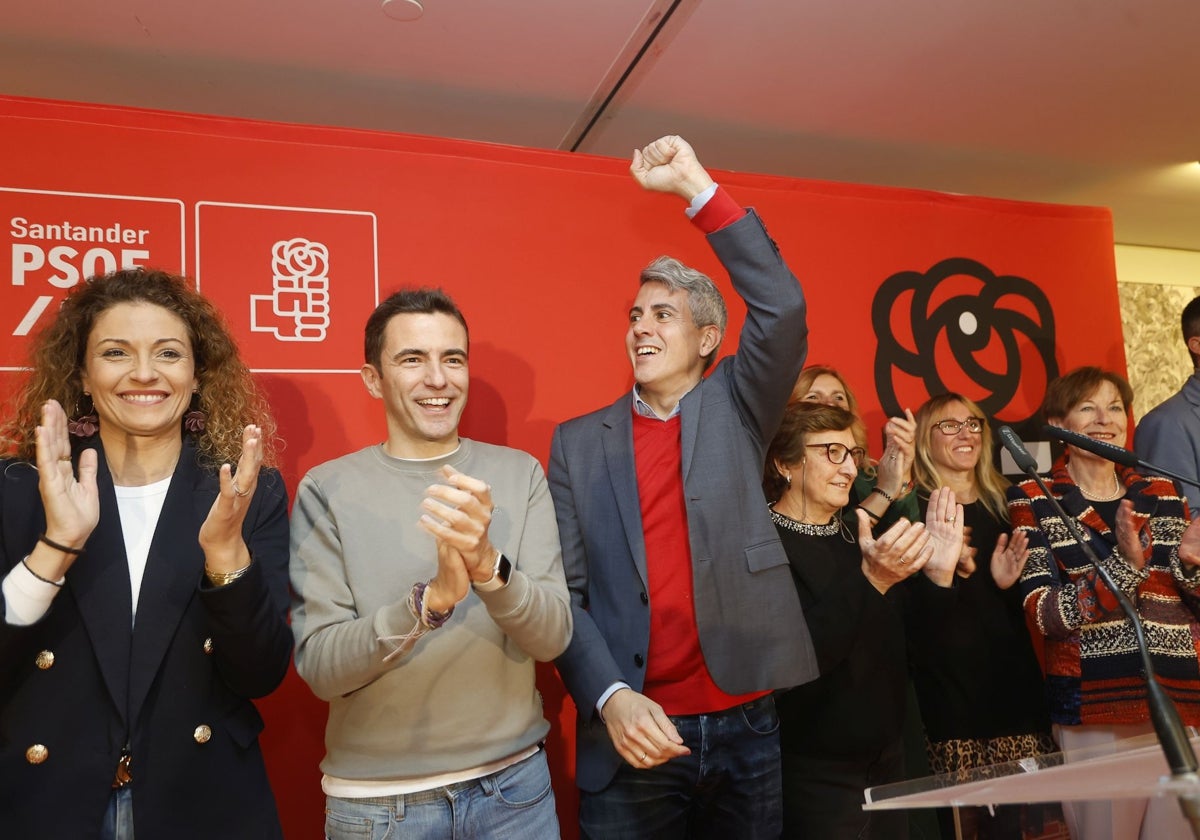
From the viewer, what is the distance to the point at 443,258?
321 cm

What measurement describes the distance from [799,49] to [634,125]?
2.40 feet

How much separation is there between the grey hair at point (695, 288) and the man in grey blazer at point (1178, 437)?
76.8 inches

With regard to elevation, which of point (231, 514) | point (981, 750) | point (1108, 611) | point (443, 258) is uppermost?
point (443, 258)

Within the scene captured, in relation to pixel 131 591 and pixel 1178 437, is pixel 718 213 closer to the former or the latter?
pixel 131 591

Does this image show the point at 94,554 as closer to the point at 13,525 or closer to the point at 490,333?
the point at 13,525

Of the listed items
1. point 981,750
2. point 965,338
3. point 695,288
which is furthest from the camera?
point 965,338

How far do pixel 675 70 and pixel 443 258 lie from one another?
3.41ft

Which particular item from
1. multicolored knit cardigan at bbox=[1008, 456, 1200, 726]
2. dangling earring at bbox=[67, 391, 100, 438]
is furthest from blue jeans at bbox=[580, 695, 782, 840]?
dangling earring at bbox=[67, 391, 100, 438]

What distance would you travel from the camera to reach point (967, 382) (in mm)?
3990

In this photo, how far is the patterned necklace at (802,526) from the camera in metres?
2.74

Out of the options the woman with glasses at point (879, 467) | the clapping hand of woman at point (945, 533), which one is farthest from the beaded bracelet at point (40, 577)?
the clapping hand of woman at point (945, 533)

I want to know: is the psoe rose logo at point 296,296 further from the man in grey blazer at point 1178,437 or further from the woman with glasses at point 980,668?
the man in grey blazer at point 1178,437

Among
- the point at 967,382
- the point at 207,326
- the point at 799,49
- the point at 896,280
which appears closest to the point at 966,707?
the point at 967,382

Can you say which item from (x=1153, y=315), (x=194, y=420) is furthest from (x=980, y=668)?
(x=1153, y=315)
